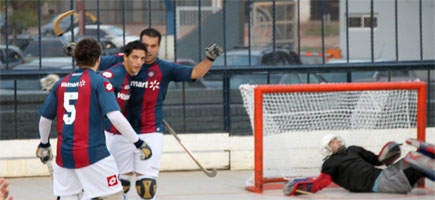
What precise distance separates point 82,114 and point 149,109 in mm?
1533

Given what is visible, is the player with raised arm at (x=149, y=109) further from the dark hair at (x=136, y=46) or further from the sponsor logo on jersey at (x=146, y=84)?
the dark hair at (x=136, y=46)

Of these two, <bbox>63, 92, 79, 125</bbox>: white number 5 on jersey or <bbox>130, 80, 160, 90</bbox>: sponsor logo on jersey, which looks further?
<bbox>130, 80, 160, 90</bbox>: sponsor logo on jersey

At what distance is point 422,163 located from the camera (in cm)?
1032

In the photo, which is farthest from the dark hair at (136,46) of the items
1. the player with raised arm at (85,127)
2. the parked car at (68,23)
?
the parked car at (68,23)

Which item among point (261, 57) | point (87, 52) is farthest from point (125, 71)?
point (261, 57)

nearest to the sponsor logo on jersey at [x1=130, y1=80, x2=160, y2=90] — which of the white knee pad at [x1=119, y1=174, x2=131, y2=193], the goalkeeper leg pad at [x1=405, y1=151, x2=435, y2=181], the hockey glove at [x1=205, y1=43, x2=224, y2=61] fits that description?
the hockey glove at [x1=205, y1=43, x2=224, y2=61]

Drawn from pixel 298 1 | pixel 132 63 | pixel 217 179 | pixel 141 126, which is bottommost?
pixel 217 179

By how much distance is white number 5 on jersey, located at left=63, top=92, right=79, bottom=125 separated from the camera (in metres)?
7.46

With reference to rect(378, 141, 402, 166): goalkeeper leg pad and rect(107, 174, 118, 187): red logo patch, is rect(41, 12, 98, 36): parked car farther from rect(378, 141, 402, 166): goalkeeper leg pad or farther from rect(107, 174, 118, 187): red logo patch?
rect(107, 174, 118, 187): red logo patch

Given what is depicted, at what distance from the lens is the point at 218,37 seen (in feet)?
40.7

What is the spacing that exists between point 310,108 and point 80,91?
4.46 m

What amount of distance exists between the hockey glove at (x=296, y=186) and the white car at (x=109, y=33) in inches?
105

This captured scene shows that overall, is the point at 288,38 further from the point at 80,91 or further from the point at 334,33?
the point at 80,91

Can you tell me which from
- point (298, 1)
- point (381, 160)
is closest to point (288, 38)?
point (298, 1)
